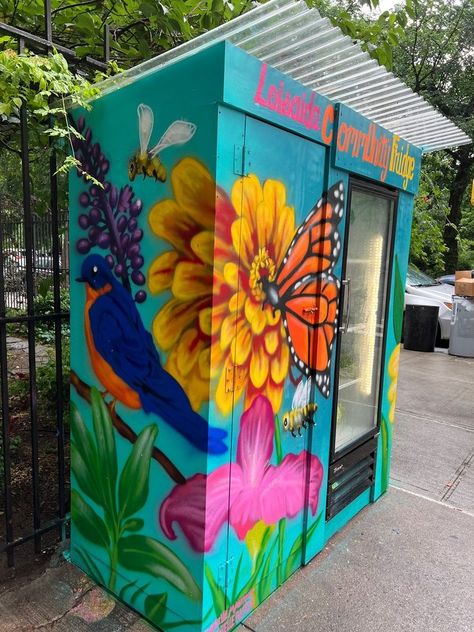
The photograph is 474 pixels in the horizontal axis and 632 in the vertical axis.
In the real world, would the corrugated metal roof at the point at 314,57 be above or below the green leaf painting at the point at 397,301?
above

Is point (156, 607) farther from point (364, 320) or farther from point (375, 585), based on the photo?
point (364, 320)

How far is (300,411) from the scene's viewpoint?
2.57 m

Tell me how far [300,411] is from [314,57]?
1735mm

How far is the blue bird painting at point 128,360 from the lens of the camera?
6.75 feet

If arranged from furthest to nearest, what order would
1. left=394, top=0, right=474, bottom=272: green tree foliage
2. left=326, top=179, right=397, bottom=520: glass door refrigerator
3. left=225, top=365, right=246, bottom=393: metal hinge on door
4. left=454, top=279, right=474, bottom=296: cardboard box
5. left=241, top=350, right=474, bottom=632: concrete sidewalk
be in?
left=394, top=0, right=474, bottom=272: green tree foliage
left=454, top=279, right=474, bottom=296: cardboard box
left=326, top=179, right=397, bottom=520: glass door refrigerator
left=241, top=350, right=474, bottom=632: concrete sidewalk
left=225, top=365, right=246, bottom=393: metal hinge on door

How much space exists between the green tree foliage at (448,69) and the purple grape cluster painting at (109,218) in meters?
7.28

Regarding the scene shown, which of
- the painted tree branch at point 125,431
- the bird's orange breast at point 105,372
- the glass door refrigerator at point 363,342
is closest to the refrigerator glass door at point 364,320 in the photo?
the glass door refrigerator at point 363,342

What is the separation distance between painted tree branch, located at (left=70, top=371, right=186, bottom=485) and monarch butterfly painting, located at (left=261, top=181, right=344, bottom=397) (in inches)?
31.9

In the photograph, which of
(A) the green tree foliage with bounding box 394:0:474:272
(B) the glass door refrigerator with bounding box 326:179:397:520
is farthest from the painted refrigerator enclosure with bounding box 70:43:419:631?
(A) the green tree foliage with bounding box 394:0:474:272

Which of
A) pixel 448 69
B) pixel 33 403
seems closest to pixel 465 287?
pixel 33 403

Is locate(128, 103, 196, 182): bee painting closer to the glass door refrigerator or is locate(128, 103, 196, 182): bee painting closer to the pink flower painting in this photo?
the pink flower painting

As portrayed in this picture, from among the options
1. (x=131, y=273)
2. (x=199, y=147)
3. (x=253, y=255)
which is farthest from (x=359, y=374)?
(x=199, y=147)

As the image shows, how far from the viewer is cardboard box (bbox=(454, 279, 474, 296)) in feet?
28.1

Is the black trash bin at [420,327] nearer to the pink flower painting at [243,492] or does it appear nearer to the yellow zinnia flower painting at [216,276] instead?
the pink flower painting at [243,492]
